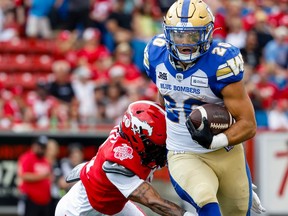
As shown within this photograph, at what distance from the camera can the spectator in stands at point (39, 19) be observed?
15867mm

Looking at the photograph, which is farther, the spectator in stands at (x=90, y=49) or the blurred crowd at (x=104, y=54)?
the spectator in stands at (x=90, y=49)

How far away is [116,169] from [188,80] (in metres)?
0.80

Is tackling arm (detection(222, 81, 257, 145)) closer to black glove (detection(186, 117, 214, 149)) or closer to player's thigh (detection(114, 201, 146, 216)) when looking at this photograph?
black glove (detection(186, 117, 214, 149))

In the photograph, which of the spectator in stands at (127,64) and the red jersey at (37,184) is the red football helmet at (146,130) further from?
the spectator in stands at (127,64)

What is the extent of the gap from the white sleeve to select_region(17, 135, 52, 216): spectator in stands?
18.1 feet

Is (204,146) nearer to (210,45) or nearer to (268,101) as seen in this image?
(210,45)

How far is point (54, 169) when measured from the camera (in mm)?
13047

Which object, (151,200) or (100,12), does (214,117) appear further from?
(100,12)

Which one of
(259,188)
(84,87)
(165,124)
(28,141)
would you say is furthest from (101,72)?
(165,124)

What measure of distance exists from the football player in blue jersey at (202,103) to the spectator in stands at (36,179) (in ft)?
18.5

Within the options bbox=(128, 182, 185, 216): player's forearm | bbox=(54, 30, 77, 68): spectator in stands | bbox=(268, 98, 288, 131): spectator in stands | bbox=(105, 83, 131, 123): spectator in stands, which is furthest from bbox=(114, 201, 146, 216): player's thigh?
bbox=(54, 30, 77, 68): spectator in stands

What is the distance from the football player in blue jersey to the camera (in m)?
6.86

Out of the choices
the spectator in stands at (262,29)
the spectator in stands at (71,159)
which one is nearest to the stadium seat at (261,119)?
the spectator in stands at (262,29)

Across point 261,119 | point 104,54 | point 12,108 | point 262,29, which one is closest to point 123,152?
point 12,108
